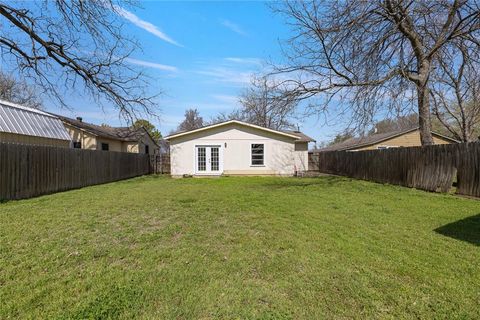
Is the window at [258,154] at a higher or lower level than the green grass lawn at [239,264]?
higher

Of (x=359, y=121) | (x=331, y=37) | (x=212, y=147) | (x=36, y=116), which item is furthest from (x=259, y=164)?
(x=36, y=116)

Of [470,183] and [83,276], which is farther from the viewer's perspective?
[470,183]

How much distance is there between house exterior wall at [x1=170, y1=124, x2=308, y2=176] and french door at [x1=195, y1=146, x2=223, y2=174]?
24 centimetres

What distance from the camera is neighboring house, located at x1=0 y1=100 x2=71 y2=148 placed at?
13.3 meters

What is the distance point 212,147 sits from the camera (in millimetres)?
17734

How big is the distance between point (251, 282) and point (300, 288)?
1.64 feet

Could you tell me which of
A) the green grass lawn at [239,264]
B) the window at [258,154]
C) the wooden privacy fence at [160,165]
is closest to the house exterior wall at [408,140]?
the window at [258,154]

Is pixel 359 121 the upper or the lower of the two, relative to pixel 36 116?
lower

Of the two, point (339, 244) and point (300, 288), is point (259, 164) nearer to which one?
point (339, 244)

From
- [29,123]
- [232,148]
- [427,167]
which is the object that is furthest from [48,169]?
[427,167]

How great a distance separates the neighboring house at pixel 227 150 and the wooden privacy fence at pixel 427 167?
4938 mm

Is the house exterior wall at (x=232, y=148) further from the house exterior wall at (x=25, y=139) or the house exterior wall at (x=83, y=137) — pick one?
the house exterior wall at (x=25, y=139)

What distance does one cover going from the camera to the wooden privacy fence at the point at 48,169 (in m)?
8.47

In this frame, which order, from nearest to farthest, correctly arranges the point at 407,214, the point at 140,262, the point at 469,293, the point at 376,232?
the point at 469,293
the point at 140,262
the point at 376,232
the point at 407,214
